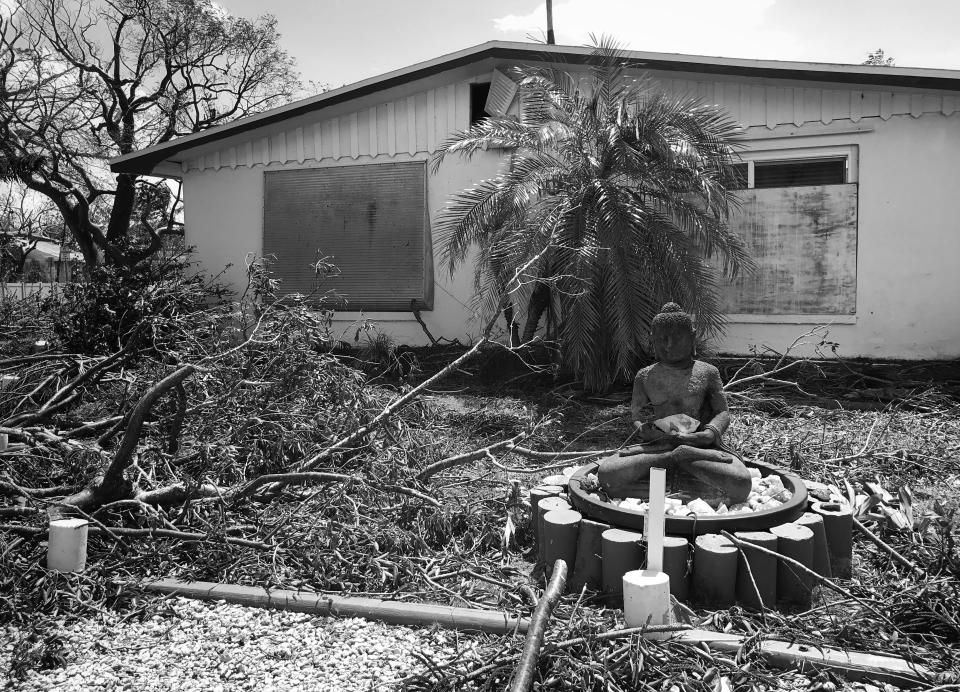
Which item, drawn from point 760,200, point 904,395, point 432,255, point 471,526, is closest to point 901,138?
point 760,200

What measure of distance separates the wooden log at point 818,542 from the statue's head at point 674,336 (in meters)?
1.04

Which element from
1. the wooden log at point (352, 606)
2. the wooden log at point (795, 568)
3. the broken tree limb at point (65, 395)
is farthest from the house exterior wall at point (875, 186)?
the wooden log at point (352, 606)

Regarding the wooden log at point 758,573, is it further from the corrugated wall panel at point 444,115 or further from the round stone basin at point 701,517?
the corrugated wall panel at point 444,115

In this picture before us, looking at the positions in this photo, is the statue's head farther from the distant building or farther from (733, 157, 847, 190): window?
the distant building

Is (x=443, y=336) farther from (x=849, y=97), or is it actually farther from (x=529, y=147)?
(x=849, y=97)

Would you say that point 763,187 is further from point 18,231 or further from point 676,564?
point 18,231

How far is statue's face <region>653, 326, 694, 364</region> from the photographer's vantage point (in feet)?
13.3

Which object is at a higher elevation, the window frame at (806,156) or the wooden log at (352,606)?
the window frame at (806,156)

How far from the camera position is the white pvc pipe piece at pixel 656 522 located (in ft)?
10.3

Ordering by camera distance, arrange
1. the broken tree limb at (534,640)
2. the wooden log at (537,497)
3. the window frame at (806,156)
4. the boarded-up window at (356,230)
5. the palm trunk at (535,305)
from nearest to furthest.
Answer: the broken tree limb at (534,640)
the wooden log at (537,497)
the palm trunk at (535,305)
the window frame at (806,156)
the boarded-up window at (356,230)

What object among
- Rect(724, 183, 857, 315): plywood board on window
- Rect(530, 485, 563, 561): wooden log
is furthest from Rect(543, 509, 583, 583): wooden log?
Rect(724, 183, 857, 315): plywood board on window

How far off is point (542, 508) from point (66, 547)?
2.45 m

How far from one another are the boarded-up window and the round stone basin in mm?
7544

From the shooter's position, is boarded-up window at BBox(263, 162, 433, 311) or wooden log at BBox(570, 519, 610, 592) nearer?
wooden log at BBox(570, 519, 610, 592)
